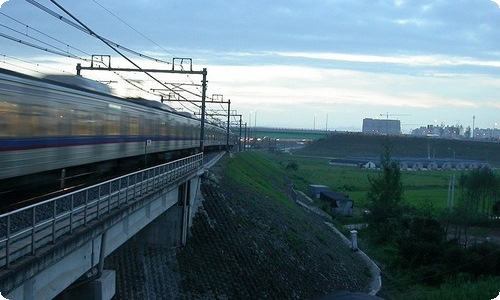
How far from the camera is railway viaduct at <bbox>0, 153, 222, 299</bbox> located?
7.61 metres

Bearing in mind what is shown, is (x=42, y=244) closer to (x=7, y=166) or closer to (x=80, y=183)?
(x=7, y=166)

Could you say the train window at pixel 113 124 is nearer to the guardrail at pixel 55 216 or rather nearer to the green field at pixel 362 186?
the guardrail at pixel 55 216

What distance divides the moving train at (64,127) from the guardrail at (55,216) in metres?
1.20

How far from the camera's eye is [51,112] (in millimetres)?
14000

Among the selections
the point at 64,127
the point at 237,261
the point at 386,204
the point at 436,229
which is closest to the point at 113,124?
the point at 64,127

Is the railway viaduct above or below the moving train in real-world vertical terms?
below

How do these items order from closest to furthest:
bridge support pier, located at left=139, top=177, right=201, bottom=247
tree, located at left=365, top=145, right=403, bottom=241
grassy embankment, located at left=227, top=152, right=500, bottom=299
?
1. bridge support pier, located at left=139, top=177, right=201, bottom=247
2. grassy embankment, located at left=227, top=152, right=500, bottom=299
3. tree, located at left=365, top=145, right=403, bottom=241

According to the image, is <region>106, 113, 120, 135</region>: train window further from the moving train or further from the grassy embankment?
the grassy embankment

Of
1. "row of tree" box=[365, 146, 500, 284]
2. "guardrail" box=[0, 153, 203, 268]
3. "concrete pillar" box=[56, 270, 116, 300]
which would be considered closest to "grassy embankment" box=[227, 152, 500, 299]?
"row of tree" box=[365, 146, 500, 284]

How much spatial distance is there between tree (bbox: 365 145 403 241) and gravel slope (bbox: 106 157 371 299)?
929 centimetres

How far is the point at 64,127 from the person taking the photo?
48.5 feet

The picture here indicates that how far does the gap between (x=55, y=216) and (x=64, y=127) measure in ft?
21.3

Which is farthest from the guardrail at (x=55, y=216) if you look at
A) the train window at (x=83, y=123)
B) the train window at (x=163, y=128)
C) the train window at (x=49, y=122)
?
the train window at (x=163, y=128)

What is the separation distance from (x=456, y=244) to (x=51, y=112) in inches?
902
